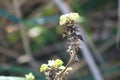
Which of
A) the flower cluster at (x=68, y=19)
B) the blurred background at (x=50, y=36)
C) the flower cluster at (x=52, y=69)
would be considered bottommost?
the flower cluster at (x=52, y=69)

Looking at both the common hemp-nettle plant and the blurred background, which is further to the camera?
the blurred background

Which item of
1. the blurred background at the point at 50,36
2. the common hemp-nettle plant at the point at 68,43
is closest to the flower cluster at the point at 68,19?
the common hemp-nettle plant at the point at 68,43

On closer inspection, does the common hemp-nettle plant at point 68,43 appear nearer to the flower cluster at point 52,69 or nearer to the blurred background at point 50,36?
the flower cluster at point 52,69

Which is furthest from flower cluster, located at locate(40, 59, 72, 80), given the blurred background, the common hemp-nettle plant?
the blurred background

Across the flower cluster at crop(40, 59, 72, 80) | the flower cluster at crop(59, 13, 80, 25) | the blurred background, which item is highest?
the blurred background

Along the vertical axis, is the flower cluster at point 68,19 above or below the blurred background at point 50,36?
below

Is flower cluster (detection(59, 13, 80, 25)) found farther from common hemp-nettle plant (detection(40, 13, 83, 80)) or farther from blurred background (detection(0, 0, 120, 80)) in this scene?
blurred background (detection(0, 0, 120, 80))
